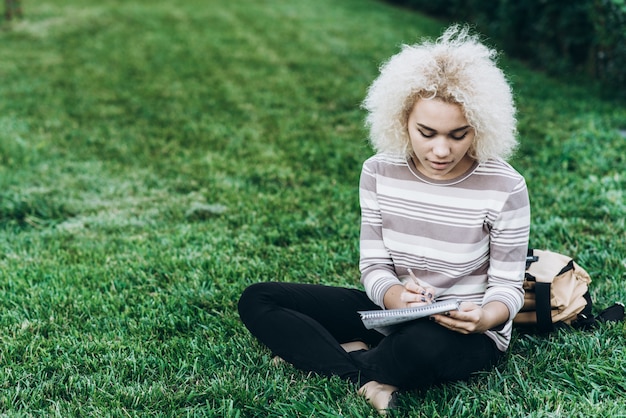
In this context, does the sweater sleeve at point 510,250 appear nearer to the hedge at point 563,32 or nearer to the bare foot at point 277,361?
the bare foot at point 277,361

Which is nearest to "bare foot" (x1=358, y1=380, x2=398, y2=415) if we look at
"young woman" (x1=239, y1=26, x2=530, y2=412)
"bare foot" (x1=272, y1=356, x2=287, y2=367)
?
"young woman" (x1=239, y1=26, x2=530, y2=412)

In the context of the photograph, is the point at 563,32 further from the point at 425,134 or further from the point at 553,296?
the point at 425,134

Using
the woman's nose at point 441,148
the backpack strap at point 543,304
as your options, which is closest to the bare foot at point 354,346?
the backpack strap at point 543,304

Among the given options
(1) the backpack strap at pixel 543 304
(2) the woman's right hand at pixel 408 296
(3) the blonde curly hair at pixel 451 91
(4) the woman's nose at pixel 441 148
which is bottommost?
(1) the backpack strap at pixel 543 304

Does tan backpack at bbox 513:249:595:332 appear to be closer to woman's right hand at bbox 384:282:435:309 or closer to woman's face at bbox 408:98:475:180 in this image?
woman's right hand at bbox 384:282:435:309

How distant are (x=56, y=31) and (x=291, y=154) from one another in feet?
20.6

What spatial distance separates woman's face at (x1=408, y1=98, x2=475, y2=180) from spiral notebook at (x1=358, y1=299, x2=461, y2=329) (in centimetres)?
50

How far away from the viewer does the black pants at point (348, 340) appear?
2309 mm

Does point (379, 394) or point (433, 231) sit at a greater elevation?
point (433, 231)

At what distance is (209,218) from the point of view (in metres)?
4.31

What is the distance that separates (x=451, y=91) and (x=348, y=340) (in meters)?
1.12

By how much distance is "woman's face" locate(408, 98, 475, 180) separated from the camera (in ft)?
7.55

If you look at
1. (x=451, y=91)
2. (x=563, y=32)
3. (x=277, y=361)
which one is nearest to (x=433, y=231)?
(x=451, y=91)

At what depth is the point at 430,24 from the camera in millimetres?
11305
